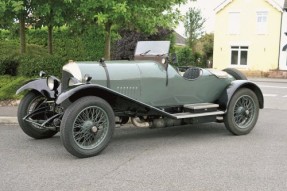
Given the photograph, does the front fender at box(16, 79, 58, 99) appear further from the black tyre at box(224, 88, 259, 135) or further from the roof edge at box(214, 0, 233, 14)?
the roof edge at box(214, 0, 233, 14)

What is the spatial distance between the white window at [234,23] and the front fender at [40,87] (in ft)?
90.9

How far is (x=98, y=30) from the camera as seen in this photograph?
36.3ft

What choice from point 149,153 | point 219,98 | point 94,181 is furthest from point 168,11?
point 94,181

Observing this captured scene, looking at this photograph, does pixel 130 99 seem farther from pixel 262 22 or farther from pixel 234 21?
pixel 234 21

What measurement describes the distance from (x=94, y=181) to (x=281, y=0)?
3041 centimetres

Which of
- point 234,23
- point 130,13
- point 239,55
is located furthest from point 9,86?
point 234,23

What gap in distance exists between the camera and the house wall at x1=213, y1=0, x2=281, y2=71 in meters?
30.8

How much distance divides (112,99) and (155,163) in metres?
1.28

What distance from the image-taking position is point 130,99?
5637mm

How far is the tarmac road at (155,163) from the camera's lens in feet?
14.3

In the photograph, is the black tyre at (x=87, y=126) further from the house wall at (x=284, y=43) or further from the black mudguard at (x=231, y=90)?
the house wall at (x=284, y=43)

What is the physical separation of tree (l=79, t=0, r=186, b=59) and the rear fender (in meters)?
3.58

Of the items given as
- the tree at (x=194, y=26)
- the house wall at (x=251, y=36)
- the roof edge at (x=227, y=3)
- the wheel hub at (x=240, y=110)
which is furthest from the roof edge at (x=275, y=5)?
the wheel hub at (x=240, y=110)

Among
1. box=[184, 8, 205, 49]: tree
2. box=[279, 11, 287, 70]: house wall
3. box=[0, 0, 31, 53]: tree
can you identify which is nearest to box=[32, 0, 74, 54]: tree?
box=[0, 0, 31, 53]: tree
